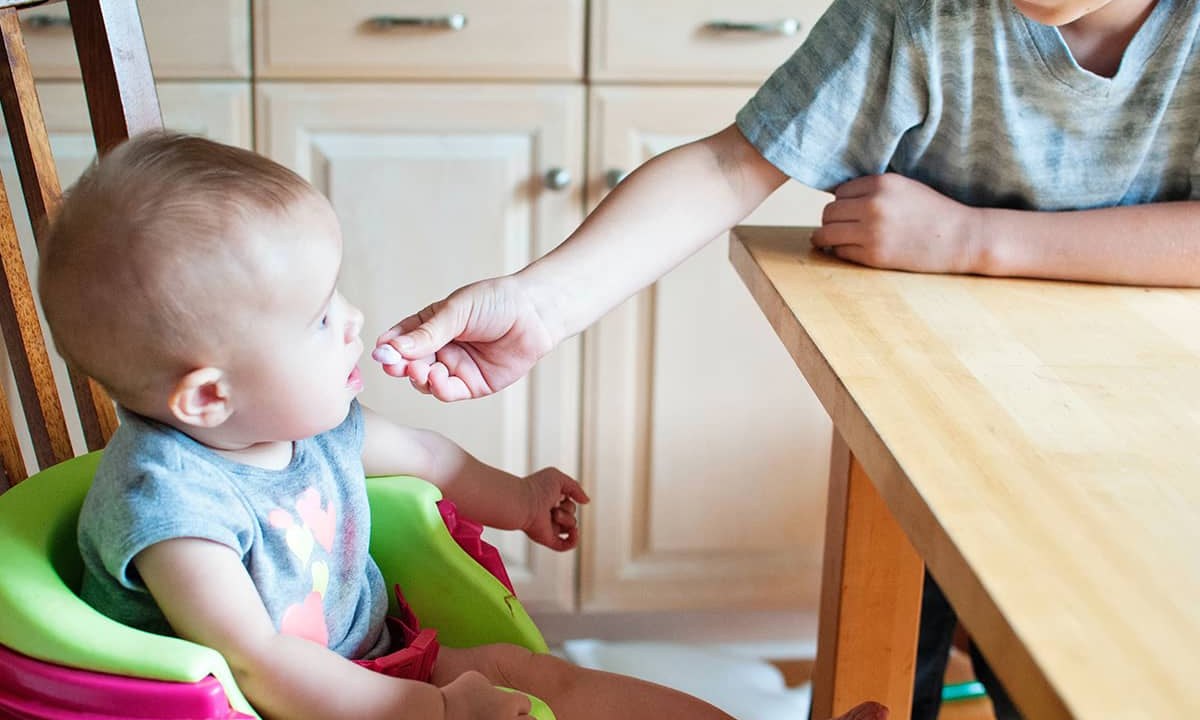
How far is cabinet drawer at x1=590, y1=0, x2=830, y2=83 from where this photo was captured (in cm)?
156

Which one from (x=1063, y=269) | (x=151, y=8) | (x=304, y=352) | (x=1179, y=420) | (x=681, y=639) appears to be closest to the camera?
(x=1179, y=420)

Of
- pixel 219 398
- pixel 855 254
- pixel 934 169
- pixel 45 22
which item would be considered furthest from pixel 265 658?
pixel 45 22

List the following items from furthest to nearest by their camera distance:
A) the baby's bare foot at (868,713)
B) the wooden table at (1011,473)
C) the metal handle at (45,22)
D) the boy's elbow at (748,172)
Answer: the metal handle at (45,22)
the boy's elbow at (748,172)
the baby's bare foot at (868,713)
the wooden table at (1011,473)

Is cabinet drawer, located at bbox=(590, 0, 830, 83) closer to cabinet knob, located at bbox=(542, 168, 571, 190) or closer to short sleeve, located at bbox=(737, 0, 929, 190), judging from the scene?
cabinet knob, located at bbox=(542, 168, 571, 190)

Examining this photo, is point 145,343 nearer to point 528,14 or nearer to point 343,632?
point 343,632

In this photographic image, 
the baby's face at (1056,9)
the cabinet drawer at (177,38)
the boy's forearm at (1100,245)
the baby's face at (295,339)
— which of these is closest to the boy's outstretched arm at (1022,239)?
the boy's forearm at (1100,245)

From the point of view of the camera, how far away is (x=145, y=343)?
69 centimetres

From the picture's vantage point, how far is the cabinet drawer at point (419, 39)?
1542mm

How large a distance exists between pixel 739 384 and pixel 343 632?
3.24 ft

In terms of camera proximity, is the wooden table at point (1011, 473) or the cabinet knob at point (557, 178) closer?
the wooden table at point (1011, 473)

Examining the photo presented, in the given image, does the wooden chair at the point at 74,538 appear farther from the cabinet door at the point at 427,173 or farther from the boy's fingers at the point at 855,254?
the cabinet door at the point at 427,173

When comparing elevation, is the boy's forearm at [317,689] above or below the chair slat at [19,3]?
below

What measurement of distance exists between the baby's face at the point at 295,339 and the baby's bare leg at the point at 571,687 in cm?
18

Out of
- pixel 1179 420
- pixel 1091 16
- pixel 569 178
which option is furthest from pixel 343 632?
pixel 569 178
